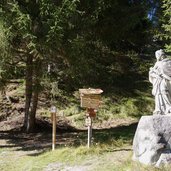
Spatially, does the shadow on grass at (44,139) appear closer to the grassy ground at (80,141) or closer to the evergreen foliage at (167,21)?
the grassy ground at (80,141)

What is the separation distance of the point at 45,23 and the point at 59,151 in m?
4.03

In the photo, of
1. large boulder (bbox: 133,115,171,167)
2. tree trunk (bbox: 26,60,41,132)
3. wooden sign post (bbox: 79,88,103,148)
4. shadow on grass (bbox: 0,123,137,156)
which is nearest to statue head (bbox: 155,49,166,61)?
large boulder (bbox: 133,115,171,167)

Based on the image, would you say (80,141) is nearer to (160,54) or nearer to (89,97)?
(89,97)

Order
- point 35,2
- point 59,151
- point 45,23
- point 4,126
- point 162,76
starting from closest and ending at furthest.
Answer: point 162,76
point 59,151
point 45,23
point 35,2
point 4,126

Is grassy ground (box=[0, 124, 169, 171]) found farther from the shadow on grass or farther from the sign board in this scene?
the sign board

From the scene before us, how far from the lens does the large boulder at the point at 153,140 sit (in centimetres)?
921

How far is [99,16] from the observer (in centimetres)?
1597

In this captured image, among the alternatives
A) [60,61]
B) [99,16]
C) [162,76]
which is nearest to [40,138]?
[60,61]

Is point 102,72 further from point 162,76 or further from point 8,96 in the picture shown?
point 162,76

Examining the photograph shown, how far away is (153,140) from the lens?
30.5 ft

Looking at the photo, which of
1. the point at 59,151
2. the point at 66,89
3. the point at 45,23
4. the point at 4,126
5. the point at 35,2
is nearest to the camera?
the point at 59,151

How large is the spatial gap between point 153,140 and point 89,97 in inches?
117

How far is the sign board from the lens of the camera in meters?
11.7

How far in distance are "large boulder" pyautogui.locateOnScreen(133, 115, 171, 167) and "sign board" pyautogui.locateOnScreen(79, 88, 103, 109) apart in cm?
241
